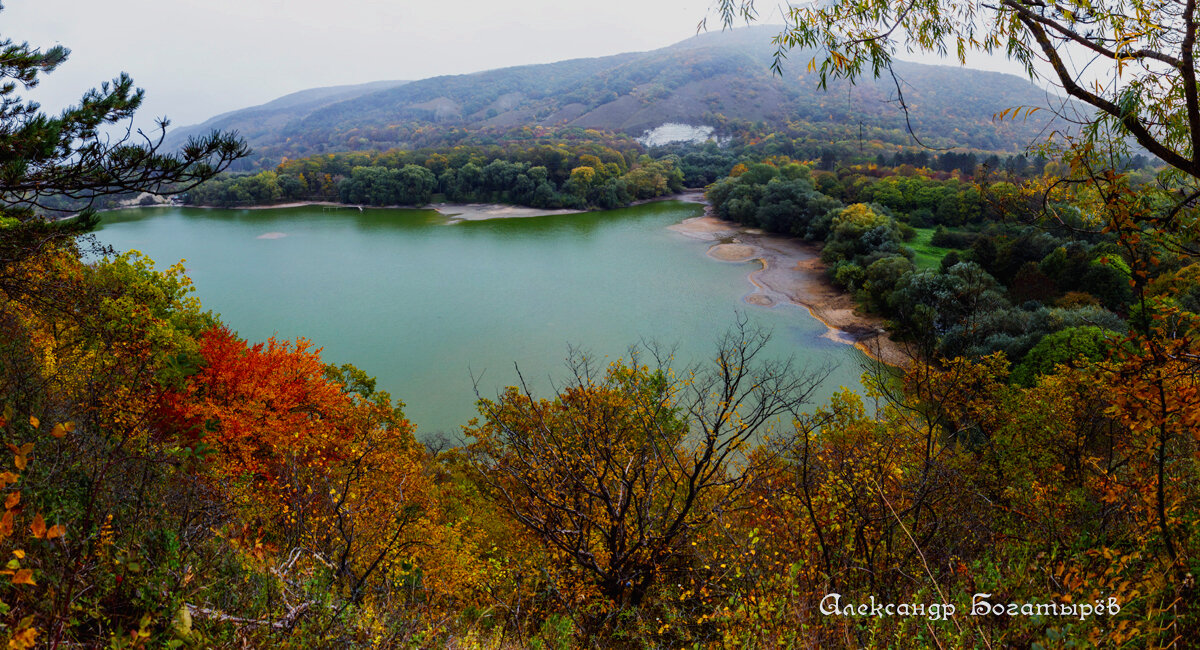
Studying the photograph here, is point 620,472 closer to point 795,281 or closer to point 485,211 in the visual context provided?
point 795,281

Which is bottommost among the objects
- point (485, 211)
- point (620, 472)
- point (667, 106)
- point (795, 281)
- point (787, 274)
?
point (795, 281)

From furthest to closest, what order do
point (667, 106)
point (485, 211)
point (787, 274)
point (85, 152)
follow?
point (667, 106), point (485, 211), point (787, 274), point (85, 152)

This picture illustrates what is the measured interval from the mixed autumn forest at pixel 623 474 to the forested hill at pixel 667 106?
81.1m

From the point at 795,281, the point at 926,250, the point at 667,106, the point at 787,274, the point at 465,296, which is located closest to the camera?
the point at 465,296

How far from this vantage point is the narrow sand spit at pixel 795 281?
20906 mm

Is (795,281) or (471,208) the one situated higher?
(471,208)

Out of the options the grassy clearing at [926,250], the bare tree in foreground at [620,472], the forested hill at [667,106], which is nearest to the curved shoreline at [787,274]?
the grassy clearing at [926,250]

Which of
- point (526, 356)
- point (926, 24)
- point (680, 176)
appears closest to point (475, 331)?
point (526, 356)

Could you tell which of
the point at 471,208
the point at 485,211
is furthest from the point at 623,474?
the point at 471,208

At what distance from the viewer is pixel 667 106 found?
12644cm

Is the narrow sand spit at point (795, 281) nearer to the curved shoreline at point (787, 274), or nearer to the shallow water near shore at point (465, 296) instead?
the curved shoreline at point (787, 274)

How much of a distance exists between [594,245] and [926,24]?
111ft

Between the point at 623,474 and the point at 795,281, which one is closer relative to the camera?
the point at 623,474

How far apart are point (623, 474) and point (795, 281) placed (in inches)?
981
